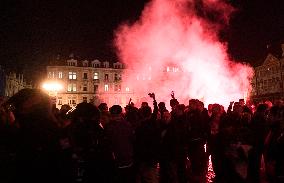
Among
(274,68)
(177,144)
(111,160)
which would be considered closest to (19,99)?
(111,160)

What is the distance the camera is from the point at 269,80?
199ft

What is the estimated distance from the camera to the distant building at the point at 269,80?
5678cm

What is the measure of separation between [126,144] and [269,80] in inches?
2305

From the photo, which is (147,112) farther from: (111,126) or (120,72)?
(120,72)

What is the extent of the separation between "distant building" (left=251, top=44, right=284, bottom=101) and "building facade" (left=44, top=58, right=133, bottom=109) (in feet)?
87.5

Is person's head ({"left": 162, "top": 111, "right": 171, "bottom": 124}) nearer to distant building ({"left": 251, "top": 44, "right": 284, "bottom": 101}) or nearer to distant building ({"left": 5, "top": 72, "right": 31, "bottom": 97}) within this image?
distant building ({"left": 251, "top": 44, "right": 284, "bottom": 101})

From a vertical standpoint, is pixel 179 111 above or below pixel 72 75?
below

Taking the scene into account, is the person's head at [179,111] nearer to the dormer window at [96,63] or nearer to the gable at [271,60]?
the gable at [271,60]

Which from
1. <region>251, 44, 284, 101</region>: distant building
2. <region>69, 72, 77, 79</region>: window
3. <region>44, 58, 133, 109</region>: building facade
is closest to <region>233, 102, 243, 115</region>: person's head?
<region>251, 44, 284, 101</region>: distant building

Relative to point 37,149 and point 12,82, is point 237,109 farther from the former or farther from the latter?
point 12,82

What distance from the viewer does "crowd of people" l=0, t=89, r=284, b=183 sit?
11.8 feet

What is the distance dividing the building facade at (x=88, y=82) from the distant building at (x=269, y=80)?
26.7 meters

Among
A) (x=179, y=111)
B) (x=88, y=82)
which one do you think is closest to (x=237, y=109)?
(x=179, y=111)

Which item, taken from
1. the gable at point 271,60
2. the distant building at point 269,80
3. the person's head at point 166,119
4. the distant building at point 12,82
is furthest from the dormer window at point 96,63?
the person's head at point 166,119
